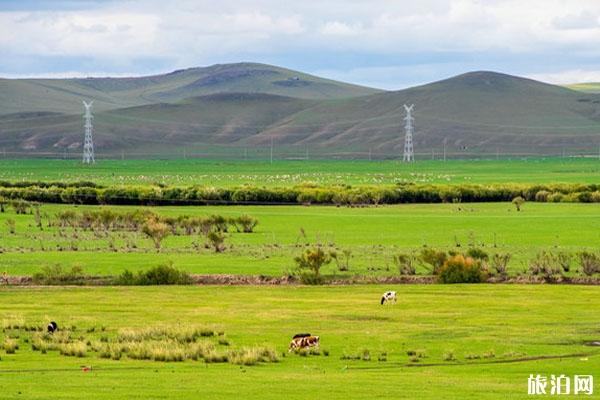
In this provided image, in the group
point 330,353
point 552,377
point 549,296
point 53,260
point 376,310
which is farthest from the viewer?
point 53,260

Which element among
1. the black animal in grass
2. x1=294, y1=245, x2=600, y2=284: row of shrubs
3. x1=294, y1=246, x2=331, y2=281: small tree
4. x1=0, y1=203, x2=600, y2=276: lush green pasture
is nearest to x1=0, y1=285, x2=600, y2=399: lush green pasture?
the black animal in grass

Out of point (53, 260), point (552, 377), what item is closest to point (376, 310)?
point (552, 377)

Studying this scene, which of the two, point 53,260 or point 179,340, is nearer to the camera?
point 179,340

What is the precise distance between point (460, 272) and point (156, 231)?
64.9ft

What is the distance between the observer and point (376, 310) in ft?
139

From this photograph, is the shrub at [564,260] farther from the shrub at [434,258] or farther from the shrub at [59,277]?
the shrub at [59,277]

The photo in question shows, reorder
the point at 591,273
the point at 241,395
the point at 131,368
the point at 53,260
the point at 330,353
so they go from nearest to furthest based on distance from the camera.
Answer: the point at 241,395, the point at 131,368, the point at 330,353, the point at 591,273, the point at 53,260

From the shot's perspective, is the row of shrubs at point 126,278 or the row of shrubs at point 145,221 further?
the row of shrubs at point 145,221

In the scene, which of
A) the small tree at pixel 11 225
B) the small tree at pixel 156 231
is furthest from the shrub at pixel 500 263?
the small tree at pixel 11 225

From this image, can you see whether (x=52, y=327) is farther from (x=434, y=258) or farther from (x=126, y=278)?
(x=434, y=258)

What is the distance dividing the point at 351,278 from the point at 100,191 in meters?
52.4

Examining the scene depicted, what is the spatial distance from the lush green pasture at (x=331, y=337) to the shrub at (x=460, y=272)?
1790 mm

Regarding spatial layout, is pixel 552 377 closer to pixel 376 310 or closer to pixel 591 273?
pixel 376 310

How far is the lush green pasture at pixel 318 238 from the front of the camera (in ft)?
187
